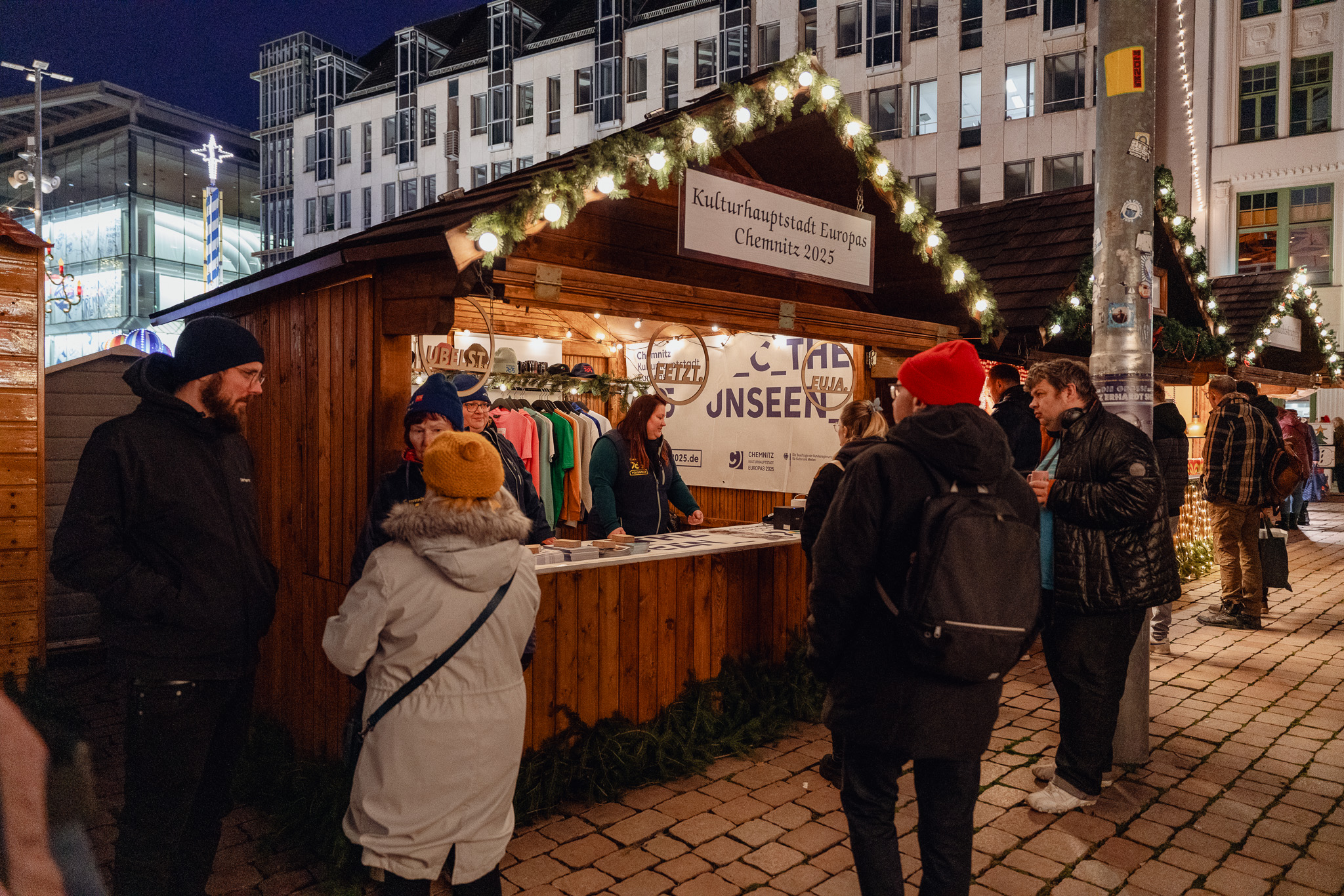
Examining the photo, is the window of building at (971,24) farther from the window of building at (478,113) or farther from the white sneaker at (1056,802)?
the white sneaker at (1056,802)

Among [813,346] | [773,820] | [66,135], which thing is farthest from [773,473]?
[66,135]

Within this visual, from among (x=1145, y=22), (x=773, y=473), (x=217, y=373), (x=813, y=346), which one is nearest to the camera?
(x=217, y=373)

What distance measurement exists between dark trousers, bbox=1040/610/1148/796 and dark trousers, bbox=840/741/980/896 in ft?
4.89

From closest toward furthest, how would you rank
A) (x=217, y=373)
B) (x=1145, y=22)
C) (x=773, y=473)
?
1. (x=217, y=373)
2. (x=1145, y=22)
3. (x=773, y=473)

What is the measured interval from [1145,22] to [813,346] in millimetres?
3599

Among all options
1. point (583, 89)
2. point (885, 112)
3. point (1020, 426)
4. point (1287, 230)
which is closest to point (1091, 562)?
point (1020, 426)

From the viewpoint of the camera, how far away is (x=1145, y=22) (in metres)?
4.54

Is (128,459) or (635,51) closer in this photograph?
(128,459)

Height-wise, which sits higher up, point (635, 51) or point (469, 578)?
point (635, 51)

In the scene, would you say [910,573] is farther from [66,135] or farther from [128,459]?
[66,135]

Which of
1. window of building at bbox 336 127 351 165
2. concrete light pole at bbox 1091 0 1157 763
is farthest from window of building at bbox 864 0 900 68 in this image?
concrete light pole at bbox 1091 0 1157 763

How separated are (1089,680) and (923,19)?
96.8 feet

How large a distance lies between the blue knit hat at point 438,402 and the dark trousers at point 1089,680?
9.20 feet

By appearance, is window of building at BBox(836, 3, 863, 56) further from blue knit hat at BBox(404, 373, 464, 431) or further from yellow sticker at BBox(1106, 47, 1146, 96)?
blue knit hat at BBox(404, 373, 464, 431)
